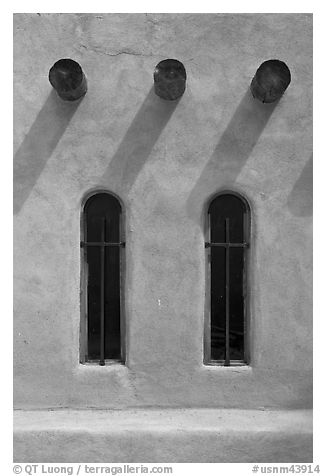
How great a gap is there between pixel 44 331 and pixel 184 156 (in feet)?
6.74

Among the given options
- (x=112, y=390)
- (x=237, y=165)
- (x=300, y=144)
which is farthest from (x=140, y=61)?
(x=112, y=390)

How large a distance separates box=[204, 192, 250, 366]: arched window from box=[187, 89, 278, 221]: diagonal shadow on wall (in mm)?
174

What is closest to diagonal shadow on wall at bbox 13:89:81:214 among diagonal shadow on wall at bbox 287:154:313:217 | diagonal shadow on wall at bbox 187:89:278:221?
diagonal shadow on wall at bbox 187:89:278:221

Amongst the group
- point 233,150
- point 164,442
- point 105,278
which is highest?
point 233,150

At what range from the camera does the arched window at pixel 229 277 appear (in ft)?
14.4

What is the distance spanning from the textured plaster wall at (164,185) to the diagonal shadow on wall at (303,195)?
0.5 inches

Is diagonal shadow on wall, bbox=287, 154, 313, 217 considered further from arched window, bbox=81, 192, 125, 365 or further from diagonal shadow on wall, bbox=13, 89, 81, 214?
diagonal shadow on wall, bbox=13, 89, 81, 214

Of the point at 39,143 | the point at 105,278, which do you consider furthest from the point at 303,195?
the point at 39,143

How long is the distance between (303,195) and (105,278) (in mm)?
1992

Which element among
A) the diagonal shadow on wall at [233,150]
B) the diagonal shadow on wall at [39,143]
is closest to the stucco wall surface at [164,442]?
the diagonal shadow on wall at [233,150]

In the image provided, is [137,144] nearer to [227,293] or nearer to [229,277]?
[229,277]

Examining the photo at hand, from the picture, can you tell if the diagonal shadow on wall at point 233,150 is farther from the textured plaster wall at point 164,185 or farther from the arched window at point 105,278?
the arched window at point 105,278

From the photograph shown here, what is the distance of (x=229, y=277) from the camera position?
4.39 metres
